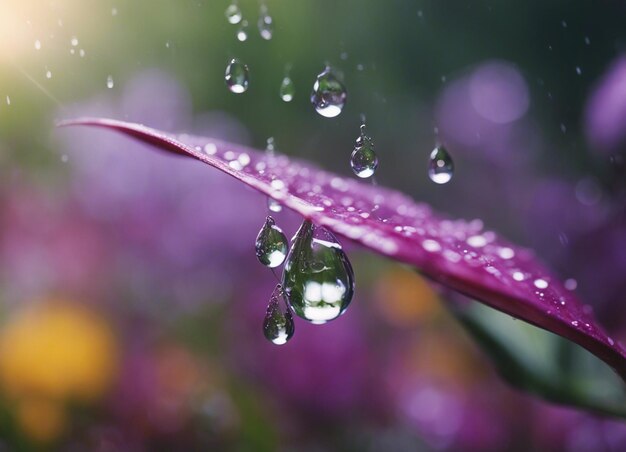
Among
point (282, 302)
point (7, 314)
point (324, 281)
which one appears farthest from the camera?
point (7, 314)

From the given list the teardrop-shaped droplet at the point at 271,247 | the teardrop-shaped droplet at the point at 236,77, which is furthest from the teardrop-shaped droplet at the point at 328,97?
the teardrop-shaped droplet at the point at 271,247

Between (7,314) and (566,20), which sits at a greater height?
(566,20)

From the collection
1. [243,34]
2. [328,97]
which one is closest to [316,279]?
[328,97]

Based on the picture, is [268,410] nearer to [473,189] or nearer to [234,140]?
[234,140]

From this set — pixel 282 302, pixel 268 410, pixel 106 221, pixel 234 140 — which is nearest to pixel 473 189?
pixel 234 140

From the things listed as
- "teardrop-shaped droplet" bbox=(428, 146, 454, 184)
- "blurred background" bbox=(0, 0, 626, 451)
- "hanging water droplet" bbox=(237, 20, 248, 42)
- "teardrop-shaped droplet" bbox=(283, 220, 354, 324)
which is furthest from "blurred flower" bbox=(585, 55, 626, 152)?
"teardrop-shaped droplet" bbox=(283, 220, 354, 324)

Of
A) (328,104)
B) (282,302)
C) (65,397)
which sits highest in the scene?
(328,104)

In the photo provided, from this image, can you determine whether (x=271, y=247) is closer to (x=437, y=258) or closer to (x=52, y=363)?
(x=437, y=258)

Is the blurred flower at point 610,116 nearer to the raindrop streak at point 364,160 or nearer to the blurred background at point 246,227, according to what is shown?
the blurred background at point 246,227
